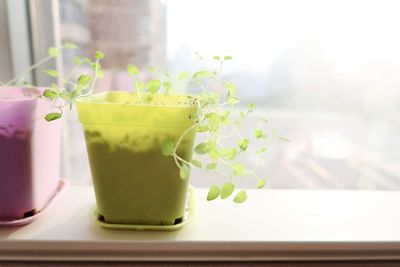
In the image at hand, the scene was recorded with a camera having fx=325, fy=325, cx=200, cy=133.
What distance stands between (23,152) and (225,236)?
0.39 metres

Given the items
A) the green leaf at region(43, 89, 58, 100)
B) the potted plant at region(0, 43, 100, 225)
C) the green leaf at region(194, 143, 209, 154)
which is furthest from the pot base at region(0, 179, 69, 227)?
the green leaf at region(194, 143, 209, 154)

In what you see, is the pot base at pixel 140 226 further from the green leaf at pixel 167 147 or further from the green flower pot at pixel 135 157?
the green leaf at pixel 167 147

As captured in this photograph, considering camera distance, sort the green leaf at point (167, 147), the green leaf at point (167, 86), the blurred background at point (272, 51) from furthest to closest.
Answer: the blurred background at point (272, 51) → the green leaf at point (167, 86) → the green leaf at point (167, 147)

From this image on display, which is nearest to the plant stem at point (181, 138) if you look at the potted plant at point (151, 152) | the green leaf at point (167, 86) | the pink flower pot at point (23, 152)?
the potted plant at point (151, 152)

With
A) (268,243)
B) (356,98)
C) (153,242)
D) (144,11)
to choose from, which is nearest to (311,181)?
(356,98)

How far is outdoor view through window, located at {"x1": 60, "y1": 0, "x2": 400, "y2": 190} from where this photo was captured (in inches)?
31.8

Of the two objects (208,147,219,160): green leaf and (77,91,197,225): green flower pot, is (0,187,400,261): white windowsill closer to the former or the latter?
(77,91,197,225): green flower pot

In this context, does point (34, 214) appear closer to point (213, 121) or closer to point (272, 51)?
point (213, 121)

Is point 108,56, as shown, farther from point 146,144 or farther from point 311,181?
point 311,181

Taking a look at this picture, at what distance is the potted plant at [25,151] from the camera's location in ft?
1.75

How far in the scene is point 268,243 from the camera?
59 cm

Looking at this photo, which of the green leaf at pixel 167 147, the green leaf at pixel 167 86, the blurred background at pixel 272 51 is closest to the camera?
the green leaf at pixel 167 147

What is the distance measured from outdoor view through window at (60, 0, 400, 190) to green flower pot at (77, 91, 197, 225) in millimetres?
294

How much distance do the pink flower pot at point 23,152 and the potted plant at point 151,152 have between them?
0.09 metres
